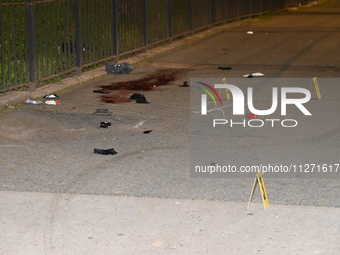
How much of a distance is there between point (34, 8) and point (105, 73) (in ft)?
8.63

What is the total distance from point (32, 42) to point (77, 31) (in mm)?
1717

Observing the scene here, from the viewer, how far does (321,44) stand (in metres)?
18.1

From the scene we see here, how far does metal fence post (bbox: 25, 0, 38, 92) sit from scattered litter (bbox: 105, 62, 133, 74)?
2.39 metres

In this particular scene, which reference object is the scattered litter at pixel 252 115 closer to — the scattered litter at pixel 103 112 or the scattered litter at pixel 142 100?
the scattered litter at pixel 142 100

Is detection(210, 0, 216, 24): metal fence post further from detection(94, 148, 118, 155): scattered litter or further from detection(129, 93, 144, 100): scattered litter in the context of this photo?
detection(94, 148, 118, 155): scattered litter

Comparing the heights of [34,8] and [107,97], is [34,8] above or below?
above

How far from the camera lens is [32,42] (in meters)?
11.3

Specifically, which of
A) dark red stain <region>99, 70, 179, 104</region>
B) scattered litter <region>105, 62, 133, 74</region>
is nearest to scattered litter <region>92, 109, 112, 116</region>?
dark red stain <region>99, 70, 179, 104</region>

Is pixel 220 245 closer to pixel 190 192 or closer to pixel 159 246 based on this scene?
pixel 159 246

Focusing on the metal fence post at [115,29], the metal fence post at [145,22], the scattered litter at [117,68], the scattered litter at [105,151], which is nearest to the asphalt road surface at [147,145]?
the scattered litter at [105,151]

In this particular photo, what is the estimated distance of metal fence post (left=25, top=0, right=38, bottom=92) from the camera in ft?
36.8

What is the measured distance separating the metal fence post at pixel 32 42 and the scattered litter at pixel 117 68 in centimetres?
239

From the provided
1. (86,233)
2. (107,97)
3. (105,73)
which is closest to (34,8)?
(107,97)

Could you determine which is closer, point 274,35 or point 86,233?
point 86,233
